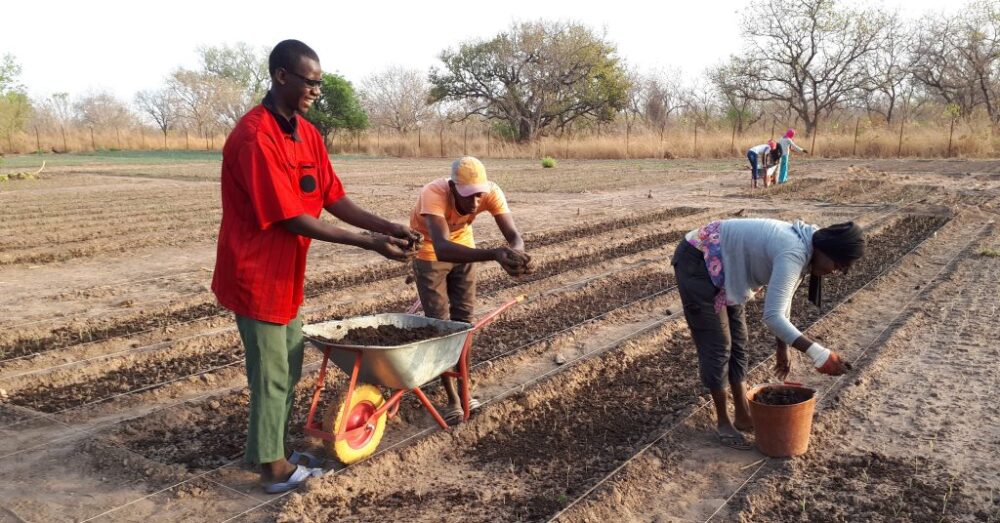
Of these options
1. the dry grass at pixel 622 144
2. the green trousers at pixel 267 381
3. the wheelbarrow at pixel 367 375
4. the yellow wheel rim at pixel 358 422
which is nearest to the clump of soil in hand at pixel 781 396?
the wheelbarrow at pixel 367 375

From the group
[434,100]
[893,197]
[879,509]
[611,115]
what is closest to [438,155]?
[434,100]

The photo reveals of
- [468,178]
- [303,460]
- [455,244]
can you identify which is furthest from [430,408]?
[468,178]

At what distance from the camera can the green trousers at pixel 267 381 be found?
10.4 feet

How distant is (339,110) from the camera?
42000mm

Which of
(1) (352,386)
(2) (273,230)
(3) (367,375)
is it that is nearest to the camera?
(2) (273,230)

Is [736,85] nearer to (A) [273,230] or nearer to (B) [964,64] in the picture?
(B) [964,64]

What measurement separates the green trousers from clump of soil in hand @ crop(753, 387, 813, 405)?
2.40m

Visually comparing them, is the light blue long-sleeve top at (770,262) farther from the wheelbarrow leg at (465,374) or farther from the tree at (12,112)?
the tree at (12,112)

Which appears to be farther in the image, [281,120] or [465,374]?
[465,374]

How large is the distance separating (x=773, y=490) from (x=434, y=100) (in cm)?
4084

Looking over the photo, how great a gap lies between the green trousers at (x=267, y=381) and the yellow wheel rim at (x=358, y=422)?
0.23m

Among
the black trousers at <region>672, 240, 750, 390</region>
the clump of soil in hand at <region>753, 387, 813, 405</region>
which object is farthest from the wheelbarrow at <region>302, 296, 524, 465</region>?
the clump of soil in hand at <region>753, 387, 813, 405</region>

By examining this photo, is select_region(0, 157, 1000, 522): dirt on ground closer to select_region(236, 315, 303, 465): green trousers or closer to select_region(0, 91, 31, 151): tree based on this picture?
select_region(236, 315, 303, 465): green trousers

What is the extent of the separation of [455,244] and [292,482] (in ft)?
4.60
